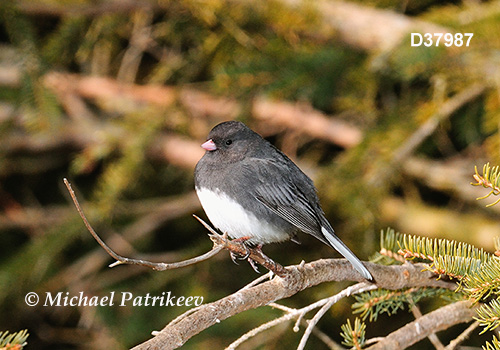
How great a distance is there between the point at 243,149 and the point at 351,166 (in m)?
0.42

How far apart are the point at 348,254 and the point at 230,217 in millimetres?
375

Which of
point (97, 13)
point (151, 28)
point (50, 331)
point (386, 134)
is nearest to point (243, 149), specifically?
point (386, 134)

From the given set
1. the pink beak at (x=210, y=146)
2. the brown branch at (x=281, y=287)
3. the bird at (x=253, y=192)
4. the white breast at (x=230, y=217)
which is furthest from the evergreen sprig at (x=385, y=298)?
the pink beak at (x=210, y=146)

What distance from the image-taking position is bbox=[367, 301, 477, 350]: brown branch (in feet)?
4.12

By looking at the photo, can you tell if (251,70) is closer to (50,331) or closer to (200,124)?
(200,124)

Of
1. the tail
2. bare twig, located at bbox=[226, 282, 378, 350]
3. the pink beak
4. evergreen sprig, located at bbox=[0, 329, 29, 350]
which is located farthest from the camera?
the pink beak

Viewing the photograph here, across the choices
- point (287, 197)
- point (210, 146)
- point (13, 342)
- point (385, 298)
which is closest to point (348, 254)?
point (385, 298)

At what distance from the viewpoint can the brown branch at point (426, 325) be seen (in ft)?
4.12

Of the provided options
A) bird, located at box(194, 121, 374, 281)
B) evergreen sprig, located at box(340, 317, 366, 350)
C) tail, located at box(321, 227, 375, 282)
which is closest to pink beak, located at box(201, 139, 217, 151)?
bird, located at box(194, 121, 374, 281)

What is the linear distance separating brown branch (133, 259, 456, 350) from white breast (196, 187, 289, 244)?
0.43 meters

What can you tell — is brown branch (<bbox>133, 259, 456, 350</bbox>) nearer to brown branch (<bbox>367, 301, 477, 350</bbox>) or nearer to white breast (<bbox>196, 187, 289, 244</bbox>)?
brown branch (<bbox>367, 301, 477, 350</bbox>)

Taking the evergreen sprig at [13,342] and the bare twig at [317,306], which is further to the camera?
the bare twig at [317,306]

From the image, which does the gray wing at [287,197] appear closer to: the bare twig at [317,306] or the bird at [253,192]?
the bird at [253,192]

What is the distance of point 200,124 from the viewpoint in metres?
2.86
